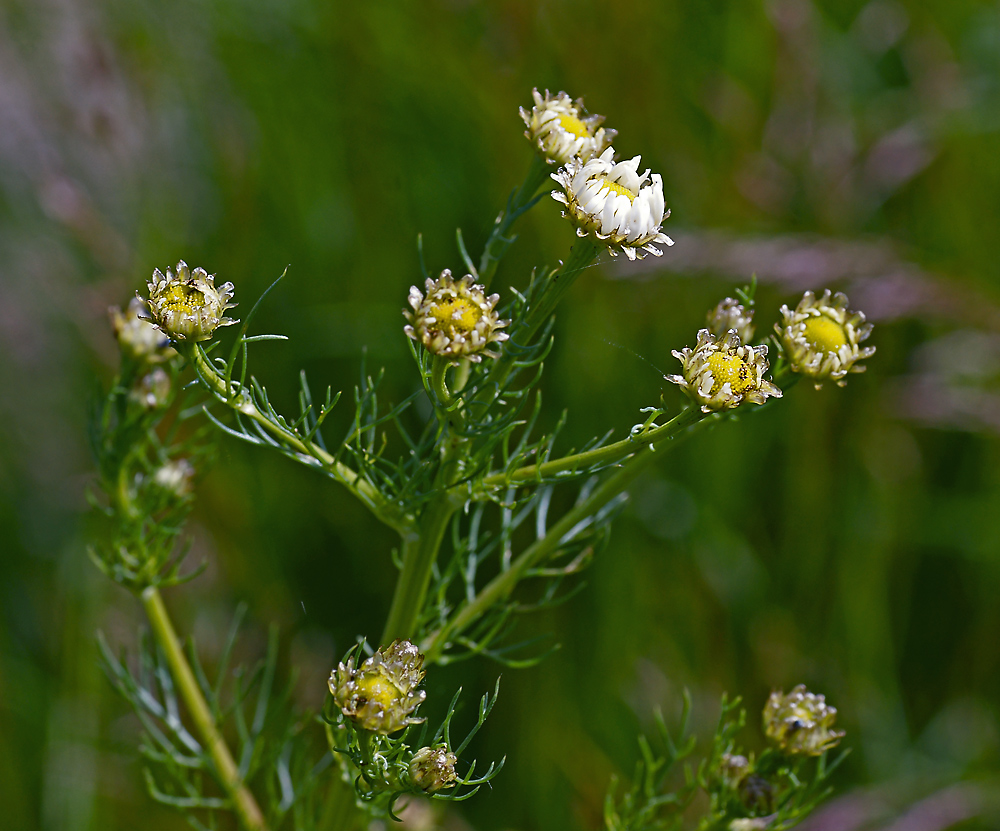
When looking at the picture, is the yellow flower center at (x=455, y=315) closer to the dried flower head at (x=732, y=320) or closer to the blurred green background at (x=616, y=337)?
the dried flower head at (x=732, y=320)

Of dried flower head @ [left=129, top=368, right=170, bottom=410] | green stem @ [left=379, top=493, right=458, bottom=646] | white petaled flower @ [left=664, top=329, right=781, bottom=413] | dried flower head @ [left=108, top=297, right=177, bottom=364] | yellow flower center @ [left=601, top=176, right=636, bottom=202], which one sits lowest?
green stem @ [left=379, top=493, right=458, bottom=646]

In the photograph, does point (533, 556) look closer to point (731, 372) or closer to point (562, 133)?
point (731, 372)

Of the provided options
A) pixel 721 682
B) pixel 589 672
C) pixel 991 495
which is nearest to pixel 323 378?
pixel 589 672

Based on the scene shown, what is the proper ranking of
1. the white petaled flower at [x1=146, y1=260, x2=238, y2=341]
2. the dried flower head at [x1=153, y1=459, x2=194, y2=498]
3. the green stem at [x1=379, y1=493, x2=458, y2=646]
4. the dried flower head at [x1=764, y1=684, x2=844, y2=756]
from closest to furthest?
the white petaled flower at [x1=146, y1=260, x2=238, y2=341] < the green stem at [x1=379, y1=493, x2=458, y2=646] < the dried flower head at [x1=764, y1=684, x2=844, y2=756] < the dried flower head at [x1=153, y1=459, x2=194, y2=498]

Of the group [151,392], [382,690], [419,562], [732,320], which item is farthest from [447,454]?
[151,392]

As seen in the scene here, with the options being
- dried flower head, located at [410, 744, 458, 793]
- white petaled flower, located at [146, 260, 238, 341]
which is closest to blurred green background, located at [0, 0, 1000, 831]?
dried flower head, located at [410, 744, 458, 793]

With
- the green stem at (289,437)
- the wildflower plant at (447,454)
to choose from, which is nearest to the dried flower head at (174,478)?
the wildflower plant at (447,454)

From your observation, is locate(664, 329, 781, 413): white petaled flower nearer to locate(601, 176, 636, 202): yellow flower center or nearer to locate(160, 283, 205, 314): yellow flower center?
locate(601, 176, 636, 202): yellow flower center
